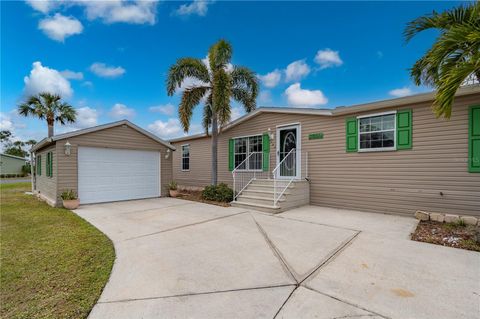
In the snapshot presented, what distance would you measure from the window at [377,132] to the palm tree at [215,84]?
15.1ft

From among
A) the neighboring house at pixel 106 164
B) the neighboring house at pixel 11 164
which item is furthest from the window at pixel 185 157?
the neighboring house at pixel 11 164

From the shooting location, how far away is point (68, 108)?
15.8m

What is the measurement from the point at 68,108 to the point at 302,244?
1816 cm

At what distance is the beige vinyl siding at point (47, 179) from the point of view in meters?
8.33

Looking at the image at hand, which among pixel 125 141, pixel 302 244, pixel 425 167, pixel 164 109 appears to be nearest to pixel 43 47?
pixel 125 141

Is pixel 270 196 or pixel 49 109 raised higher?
pixel 49 109

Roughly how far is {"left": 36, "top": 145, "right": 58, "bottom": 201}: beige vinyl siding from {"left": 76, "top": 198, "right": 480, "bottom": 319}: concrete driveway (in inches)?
190

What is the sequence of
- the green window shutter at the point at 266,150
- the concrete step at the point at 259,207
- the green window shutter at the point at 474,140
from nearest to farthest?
the green window shutter at the point at 474,140, the concrete step at the point at 259,207, the green window shutter at the point at 266,150

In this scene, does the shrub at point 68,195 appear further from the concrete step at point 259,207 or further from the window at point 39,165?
the concrete step at point 259,207

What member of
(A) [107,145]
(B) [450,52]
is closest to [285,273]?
(B) [450,52]

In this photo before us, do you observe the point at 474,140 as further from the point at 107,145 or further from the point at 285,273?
the point at 107,145

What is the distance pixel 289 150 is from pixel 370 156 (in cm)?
284

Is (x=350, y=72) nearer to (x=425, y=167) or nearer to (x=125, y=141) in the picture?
(x=425, y=167)

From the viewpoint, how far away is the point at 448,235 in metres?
4.57
